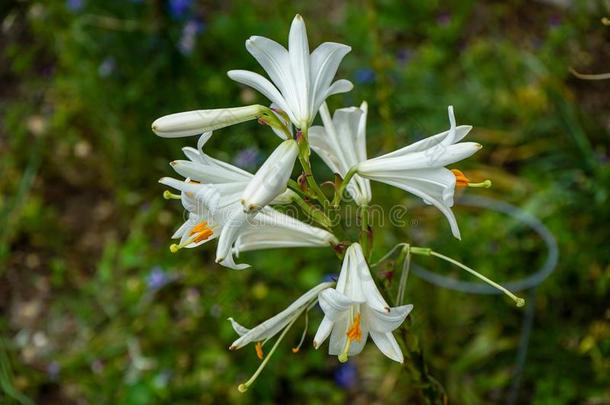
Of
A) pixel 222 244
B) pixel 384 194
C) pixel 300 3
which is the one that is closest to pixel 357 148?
pixel 222 244

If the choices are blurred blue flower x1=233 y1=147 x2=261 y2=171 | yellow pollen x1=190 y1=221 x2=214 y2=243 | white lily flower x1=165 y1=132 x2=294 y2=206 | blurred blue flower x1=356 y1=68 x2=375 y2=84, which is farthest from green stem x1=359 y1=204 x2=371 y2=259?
blurred blue flower x1=356 y1=68 x2=375 y2=84

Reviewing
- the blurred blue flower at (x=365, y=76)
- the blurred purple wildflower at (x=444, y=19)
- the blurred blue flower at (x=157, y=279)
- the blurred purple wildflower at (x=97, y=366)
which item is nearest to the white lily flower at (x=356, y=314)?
the blurred blue flower at (x=157, y=279)

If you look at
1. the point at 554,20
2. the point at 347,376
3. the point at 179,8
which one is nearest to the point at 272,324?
the point at 347,376

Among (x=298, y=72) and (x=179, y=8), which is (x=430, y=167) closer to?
(x=298, y=72)

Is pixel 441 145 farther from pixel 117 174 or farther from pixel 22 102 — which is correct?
pixel 22 102

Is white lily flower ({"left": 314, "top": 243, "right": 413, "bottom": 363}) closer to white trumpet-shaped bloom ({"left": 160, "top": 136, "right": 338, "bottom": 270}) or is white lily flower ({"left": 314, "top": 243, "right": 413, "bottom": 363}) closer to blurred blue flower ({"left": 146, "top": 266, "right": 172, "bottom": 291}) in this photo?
white trumpet-shaped bloom ({"left": 160, "top": 136, "right": 338, "bottom": 270})

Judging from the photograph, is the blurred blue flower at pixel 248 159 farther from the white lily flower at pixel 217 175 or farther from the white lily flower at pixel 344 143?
the white lily flower at pixel 217 175

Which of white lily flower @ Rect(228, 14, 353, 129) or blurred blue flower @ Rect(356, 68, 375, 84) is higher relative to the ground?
white lily flower @ Rect(228, 14, 353, 129)

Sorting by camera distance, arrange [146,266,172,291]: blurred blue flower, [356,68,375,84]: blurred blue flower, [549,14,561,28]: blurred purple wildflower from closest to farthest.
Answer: [146,266,172,291]: blurred blue flower → [356,68,375,84]: blurred blue flower → [549,14,561,28]: blurred purple wildflower
